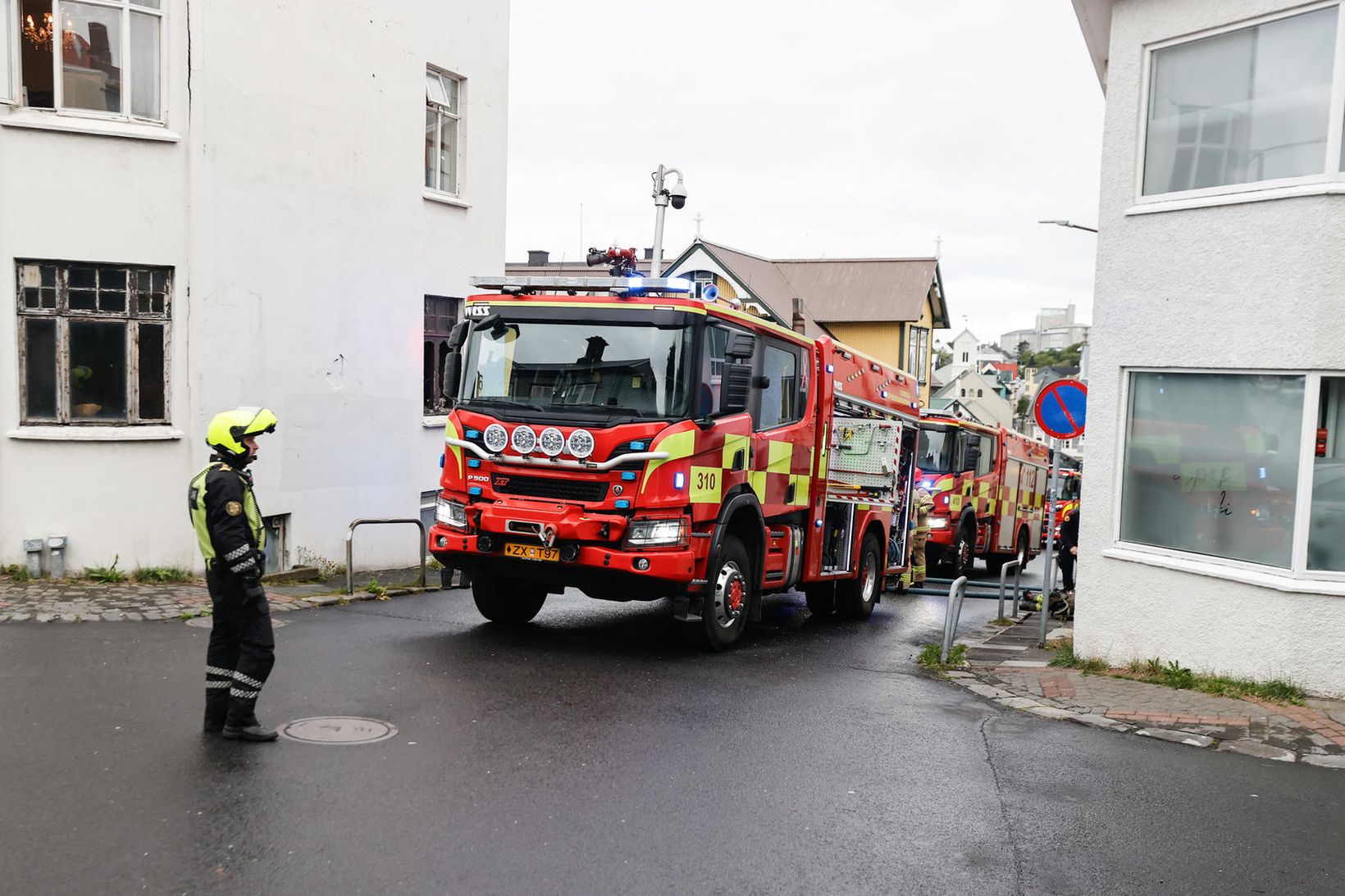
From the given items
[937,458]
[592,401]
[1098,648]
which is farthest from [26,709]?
[937,458]

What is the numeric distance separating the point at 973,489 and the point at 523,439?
1472cm

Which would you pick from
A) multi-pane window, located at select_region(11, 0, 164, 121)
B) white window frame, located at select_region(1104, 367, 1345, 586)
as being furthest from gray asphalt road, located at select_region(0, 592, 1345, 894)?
multi-pane window, located at select_region(11, 0, 164, 121)

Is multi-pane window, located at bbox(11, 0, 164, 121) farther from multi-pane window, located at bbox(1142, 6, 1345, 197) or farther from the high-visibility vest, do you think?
multi-pane window, located at bbox(1142, 6, 1345, 197)

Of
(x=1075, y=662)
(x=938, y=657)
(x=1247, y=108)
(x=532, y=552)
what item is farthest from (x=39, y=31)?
(x=1075, y=662)

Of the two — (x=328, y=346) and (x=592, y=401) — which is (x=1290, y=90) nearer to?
(x=592, y=401)

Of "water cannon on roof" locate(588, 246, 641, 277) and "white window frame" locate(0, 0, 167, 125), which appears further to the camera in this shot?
"white window frame" locate(0, 0, 167, 125)

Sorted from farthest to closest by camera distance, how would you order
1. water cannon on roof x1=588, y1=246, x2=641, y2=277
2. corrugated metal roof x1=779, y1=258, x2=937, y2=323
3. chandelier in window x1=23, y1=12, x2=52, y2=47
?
corrugated metal roof x1=779, y1=258, x2=937, y2=323 < chandelier in window x1=23, y1=12, x2=52, y2=47 < water cannon on roof x1=588, y1=246, x2=641, y2=277

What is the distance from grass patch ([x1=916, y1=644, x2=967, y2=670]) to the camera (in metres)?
10.3

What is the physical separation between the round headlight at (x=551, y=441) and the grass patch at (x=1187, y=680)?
4650 millimetres

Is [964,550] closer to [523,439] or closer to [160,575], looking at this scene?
[523,439]

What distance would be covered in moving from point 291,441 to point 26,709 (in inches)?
268

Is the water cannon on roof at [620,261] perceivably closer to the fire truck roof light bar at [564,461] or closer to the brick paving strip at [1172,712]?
the fire truck roof light bar at [564,461]

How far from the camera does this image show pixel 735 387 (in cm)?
990

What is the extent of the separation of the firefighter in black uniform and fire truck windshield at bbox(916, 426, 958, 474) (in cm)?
1621
